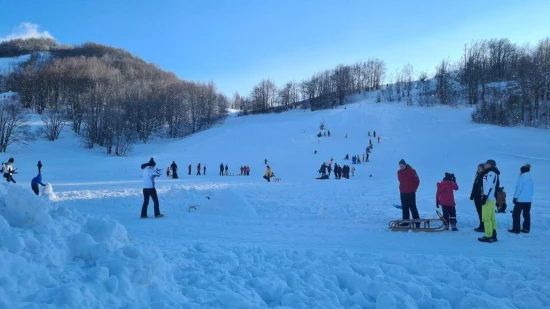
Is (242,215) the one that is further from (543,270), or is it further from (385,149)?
(385,149)

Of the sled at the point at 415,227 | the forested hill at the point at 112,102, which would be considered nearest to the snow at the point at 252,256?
the sled at the point at 415,227

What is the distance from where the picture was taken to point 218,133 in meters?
53.8

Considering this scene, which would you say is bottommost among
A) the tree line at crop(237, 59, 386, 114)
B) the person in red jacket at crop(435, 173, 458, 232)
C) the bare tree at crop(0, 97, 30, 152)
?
the person in red jacket at crop(435, 173, 458, 232)

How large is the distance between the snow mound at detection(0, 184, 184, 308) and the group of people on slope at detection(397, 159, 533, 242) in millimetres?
6368

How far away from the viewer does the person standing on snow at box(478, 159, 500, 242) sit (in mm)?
7252

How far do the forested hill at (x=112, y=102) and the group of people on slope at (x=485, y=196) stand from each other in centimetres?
4418

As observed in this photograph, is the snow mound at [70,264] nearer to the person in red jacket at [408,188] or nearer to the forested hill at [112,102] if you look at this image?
the person in red jacket at [408,188]

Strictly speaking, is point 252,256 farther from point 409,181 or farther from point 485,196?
point 485,196

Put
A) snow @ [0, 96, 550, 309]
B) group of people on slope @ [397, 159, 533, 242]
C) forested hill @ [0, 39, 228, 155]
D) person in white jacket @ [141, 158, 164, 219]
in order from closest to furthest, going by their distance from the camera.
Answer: snow @ [0, 96, 550, 309], group of people on slope @ [397, 159, 533, 242], person in white jacket @ [141, 158, 164, 219], forested hill @ [0, 39, 228, 155]

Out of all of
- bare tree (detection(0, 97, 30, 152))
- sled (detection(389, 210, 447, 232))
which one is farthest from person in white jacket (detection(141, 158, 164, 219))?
bare tree (detection(0, 97, 30, 152))

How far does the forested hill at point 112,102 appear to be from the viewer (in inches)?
1940

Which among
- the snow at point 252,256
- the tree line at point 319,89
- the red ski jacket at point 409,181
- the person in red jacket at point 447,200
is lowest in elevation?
the snow at point 252,256

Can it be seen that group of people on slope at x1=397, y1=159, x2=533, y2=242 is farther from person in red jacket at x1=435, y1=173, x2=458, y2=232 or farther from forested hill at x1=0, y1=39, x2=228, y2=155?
forested hill at x1=0, y1=39, x2=228, y2=155

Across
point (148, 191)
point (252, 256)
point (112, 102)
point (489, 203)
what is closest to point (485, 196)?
point (489, 203)
